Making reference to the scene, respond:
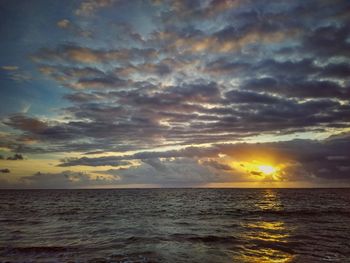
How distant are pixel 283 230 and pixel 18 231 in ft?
92.3

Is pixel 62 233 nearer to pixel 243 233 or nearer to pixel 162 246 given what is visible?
pixel 162 246

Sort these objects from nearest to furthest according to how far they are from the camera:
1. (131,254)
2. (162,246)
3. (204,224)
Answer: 1. (131,254)
2. (162,246)
3. (204,224)

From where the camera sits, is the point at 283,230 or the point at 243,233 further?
the point at 283,230

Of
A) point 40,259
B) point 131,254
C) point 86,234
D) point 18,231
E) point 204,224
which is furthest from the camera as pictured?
point 204,224

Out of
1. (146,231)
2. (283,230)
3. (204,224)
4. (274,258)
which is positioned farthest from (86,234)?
(283,230)

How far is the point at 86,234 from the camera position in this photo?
26266mm

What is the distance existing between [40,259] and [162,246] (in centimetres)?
862

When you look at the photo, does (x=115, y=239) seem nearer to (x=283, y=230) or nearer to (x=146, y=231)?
(x=146, y=231)

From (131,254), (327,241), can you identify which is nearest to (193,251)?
(131,254)

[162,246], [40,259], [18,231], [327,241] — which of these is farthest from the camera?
[18,231]

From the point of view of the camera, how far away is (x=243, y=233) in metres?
27.3

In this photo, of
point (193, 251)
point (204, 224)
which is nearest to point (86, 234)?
point (193, 251)

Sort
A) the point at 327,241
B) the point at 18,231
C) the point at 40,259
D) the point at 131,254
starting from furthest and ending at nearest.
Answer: the point at 18,231 → the point at 327,241 → the point at 131,254 → the point at 40,259

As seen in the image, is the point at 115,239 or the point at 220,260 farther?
the point at 115,239
